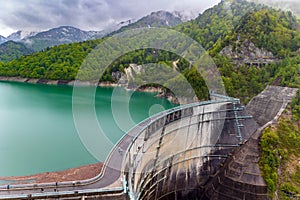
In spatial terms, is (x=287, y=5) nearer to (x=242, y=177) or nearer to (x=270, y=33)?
(x=270, y=33)

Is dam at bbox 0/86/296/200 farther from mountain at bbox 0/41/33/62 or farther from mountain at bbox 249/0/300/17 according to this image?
mountain at bbox 0/41/33/62

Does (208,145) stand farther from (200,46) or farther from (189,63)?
(200,46)

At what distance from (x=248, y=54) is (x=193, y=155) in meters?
22.3

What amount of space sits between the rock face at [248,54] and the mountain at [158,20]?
11063cm

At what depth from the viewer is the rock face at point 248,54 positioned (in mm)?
35281

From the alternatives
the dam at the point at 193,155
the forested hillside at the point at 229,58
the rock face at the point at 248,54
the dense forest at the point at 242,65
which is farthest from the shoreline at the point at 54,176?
the rock face at the point at 248,54

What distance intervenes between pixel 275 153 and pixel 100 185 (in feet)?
40.3

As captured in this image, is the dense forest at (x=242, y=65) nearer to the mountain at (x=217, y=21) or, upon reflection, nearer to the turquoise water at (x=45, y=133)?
the mountain at (x=217, y=21)

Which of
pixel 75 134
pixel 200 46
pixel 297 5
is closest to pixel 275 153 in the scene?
pixel 75 134

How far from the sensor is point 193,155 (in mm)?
18625

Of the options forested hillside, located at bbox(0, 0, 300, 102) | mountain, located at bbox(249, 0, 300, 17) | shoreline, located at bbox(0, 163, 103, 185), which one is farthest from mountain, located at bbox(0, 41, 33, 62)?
shoreline, located at bbox(0, 163, 103, 185)

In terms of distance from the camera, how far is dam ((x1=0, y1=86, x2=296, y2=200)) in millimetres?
13664

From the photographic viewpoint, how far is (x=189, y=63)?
5266 cm

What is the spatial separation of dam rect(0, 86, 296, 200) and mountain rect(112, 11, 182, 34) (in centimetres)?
12979
